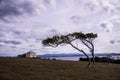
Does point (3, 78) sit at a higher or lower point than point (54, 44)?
lower

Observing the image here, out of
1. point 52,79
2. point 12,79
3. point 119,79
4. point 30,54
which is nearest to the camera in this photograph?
point 12,79

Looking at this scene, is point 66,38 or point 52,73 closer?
point 52,73

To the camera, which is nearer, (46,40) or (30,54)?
(46,40)

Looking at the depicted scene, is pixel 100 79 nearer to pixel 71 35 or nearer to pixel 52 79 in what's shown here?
pixel 52 79

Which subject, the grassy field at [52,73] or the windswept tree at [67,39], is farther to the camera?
the windswept tree at [67,39]

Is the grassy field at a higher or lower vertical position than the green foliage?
lower

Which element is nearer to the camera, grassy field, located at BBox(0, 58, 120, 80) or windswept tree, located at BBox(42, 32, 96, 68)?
grassy field, located at BBox(0, 58, 120, 80)

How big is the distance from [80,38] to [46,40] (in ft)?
19.9

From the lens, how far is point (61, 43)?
3847cm

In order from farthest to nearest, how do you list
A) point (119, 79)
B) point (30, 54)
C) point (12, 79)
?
1. point (30, 54)
2. point (119, 79)
3. point (12, 79)

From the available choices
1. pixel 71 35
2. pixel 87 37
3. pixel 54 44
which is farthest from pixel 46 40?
pixel 87 37

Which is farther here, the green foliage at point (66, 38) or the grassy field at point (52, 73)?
the green foliage at point (66, 38)

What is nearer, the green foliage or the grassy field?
the grassy field

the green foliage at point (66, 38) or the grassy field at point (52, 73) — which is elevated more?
the green foliage at point (66, 38)
